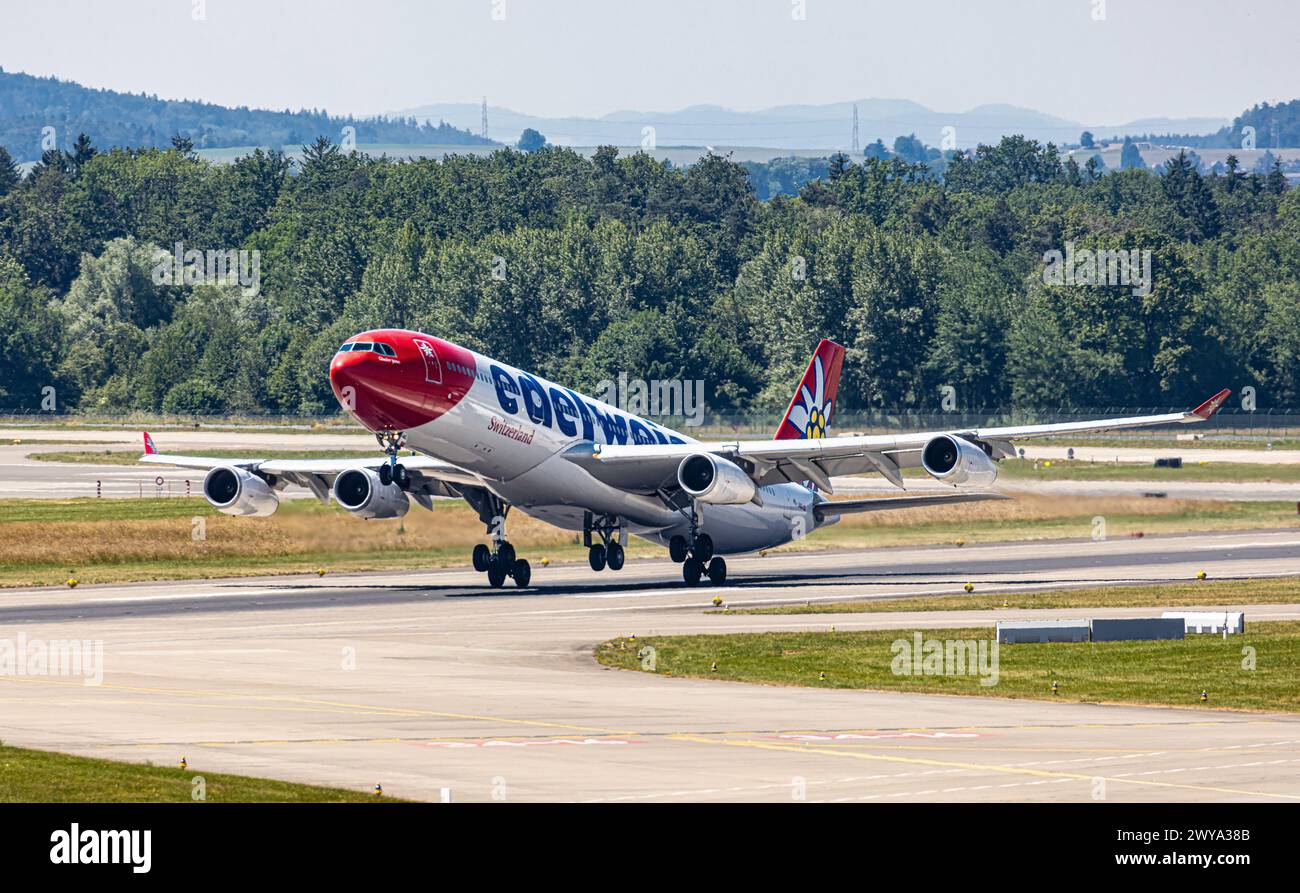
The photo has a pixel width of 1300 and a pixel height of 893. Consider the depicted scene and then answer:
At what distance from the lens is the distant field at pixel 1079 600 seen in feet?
177

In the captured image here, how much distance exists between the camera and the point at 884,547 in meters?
Result: 81.2

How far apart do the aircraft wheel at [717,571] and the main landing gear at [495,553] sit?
6.16m

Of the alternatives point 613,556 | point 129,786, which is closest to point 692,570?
point 613,556

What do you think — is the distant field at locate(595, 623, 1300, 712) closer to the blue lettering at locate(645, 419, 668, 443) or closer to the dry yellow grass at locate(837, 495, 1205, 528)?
the blue lettering at locate(645, 419, 668, 443)

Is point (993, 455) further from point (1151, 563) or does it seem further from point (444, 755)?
point (444, 755)

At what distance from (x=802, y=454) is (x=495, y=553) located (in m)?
10.7

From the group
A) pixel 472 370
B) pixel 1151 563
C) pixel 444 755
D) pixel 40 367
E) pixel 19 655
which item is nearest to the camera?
pixel 444 755

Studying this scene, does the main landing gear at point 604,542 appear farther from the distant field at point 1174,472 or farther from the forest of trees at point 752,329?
the forest of trees at point 752,329

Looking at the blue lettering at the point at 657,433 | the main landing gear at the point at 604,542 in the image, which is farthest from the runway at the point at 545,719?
the blue lettering at the point at 657,433

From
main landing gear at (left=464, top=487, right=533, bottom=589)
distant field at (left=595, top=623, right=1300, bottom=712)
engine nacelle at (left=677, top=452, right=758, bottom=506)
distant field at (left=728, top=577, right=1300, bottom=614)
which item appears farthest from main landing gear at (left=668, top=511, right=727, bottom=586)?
distant field at (left=595, top=623, right=1300, bottom=712)

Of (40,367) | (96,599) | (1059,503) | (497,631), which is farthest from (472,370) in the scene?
(40,367)

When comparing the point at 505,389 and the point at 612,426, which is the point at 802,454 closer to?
the point at 612,426

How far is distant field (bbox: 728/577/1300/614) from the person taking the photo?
2121 inches
